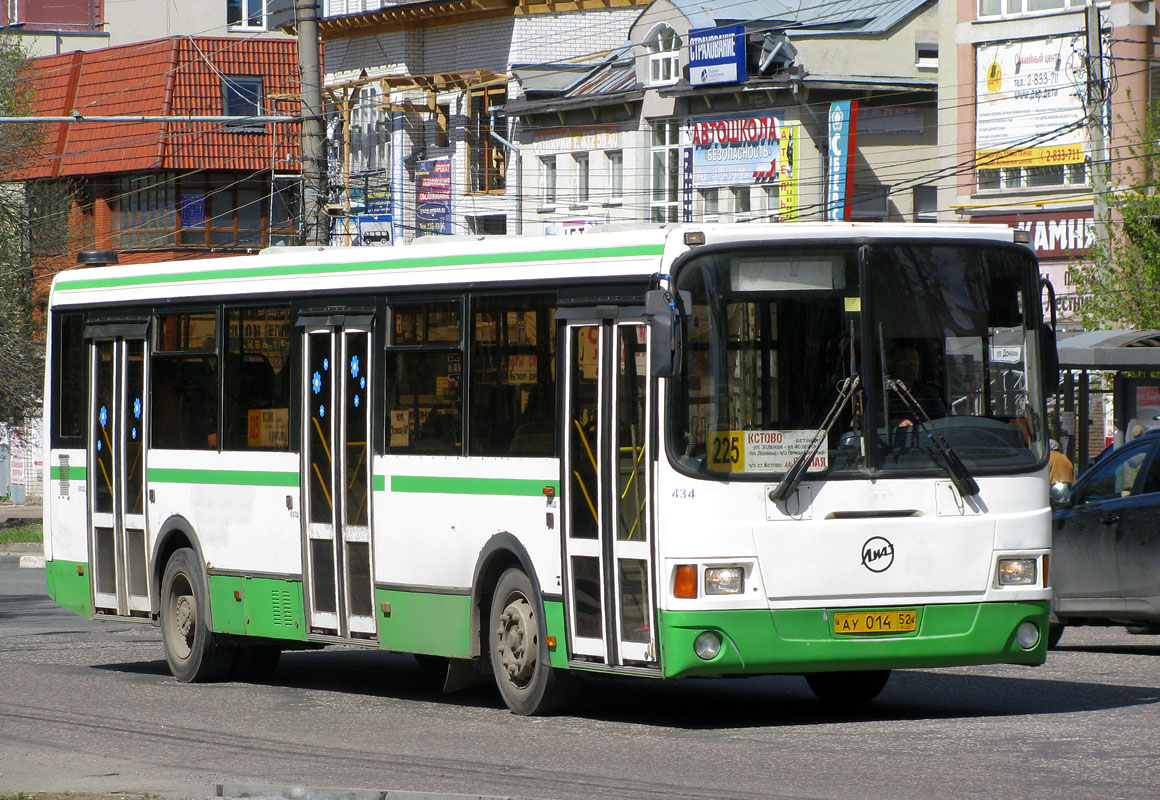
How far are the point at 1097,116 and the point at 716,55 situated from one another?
1699 centimetres

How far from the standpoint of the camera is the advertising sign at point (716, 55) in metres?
50.1

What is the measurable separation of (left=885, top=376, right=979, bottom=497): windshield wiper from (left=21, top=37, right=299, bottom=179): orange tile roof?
51057 millimetres

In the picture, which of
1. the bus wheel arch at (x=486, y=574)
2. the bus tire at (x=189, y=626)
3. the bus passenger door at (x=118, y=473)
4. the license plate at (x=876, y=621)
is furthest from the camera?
the bus passenger door at (x=118, y=473)

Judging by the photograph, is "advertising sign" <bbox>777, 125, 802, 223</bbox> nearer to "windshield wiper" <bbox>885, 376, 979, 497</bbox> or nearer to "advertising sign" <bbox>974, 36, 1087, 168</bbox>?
"advertising sign" <bbox>974, 36, 1087, 168</bbox>

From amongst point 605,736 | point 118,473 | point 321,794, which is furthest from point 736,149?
point 321,794

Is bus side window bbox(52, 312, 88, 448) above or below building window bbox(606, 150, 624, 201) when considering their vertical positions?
below

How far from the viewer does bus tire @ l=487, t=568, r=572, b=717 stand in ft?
40.0

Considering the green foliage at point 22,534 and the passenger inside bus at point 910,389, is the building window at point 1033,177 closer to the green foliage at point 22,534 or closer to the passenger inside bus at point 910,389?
the green foliage at point 22,534

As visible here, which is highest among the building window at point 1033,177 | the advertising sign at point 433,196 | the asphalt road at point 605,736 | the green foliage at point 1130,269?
the advertising sign at point 433,196

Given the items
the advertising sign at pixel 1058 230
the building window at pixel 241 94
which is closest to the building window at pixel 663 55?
the advertising sign at pixel 1058 230

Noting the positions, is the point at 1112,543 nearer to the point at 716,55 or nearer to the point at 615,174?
the point at 716,55

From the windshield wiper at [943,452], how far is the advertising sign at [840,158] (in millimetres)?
37243

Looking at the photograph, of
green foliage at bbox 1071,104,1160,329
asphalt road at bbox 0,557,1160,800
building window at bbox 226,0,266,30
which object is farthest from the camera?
building window at bbox 226,0,266,30

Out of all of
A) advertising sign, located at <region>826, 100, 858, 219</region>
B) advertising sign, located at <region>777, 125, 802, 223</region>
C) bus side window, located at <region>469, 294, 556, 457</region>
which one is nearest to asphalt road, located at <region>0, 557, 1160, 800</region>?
bus side window, located at <region>469, 294, 556, 457</region>
